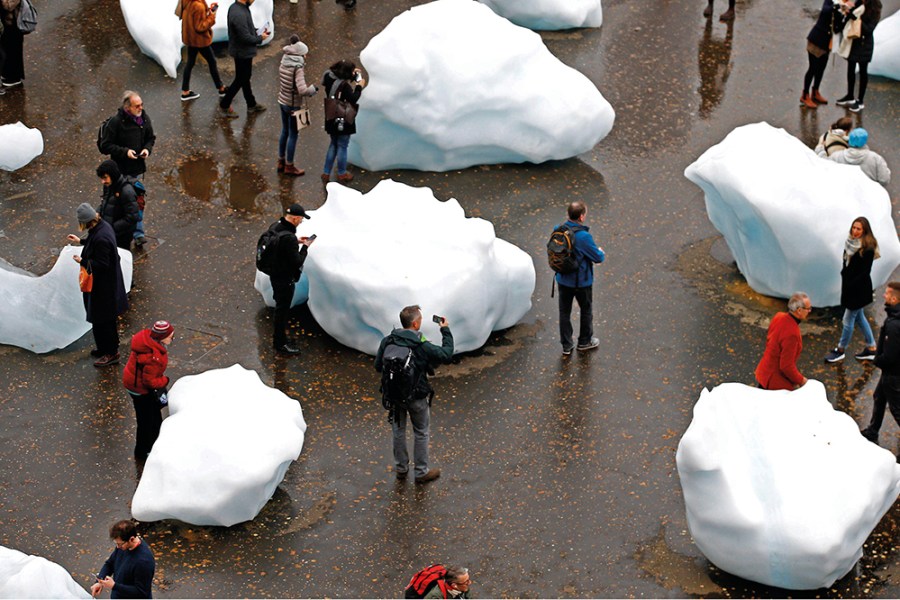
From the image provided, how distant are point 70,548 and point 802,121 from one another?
1070 centimetres

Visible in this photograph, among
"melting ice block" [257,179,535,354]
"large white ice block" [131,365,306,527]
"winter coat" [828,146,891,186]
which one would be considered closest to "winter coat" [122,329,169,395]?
"large white ice block" [131,365,306,527]

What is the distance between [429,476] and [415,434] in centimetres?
39

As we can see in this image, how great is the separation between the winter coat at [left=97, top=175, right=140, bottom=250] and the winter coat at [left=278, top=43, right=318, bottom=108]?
2458 millimetres

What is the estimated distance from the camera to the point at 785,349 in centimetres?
1277

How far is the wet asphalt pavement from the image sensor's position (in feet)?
38.7

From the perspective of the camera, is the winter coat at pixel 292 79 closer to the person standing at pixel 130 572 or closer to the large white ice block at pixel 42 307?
the large white ice block at pixel 42 307

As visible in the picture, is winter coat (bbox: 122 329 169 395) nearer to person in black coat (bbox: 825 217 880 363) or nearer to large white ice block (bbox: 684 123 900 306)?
large white ice block (bbox: 684 123 900 306)

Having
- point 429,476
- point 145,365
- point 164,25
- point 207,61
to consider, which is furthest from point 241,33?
point 429,476

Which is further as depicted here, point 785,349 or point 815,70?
point 815,70

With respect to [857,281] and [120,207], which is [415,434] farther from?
[120,207]

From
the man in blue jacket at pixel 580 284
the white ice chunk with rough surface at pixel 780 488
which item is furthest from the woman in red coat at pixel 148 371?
the white ice chunk with rough surface at pixel 780 488

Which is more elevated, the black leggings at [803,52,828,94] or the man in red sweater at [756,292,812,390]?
the man in red sweater at [756,292,812,390]

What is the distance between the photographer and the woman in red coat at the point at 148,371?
12383mm

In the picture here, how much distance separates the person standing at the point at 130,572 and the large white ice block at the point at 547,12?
39.6 feet
